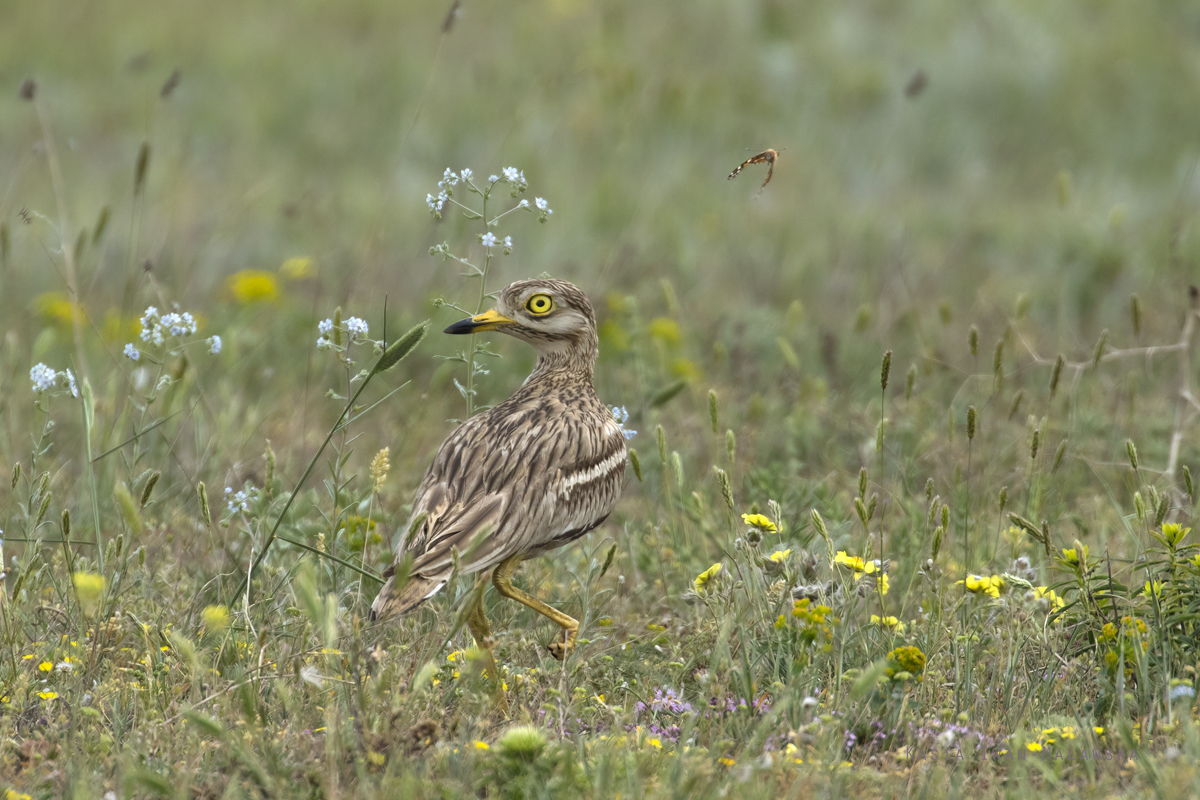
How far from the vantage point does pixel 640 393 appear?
5.61 m

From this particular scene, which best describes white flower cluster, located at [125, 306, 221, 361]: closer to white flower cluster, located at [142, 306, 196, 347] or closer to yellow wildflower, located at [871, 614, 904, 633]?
white flower cluster, located at [142, 306, 196, 347]

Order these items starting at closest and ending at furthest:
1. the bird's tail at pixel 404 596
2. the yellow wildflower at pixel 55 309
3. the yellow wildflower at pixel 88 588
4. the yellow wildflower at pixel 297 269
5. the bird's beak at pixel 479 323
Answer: the yellow wildflower at pixel 88 588
the bird's tail at pixel 404 596
the bird's beak at pixel 479 323
the yellow wildflower at pixel 55 309
the yellow wildflower at pixel 297 269

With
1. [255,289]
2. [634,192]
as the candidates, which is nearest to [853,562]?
[255,289]

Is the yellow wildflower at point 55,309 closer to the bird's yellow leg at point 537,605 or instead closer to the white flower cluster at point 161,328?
the white flower cluster at point 161,328

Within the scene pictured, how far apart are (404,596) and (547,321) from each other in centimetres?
129

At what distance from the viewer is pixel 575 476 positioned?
3.78 metres

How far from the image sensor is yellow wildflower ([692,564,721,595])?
352cm

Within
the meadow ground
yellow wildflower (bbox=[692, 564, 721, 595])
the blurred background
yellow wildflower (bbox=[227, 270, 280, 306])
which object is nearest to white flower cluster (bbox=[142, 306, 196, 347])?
the meadow ground

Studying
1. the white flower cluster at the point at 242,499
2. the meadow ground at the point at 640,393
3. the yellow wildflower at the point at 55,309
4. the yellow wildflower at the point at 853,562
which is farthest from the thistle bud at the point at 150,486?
the yellow wildflower at the point at 55,309

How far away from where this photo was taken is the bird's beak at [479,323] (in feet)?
13.0

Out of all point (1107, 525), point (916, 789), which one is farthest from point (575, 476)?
point (1107, 525)

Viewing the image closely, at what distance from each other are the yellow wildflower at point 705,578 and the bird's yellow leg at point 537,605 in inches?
14.4

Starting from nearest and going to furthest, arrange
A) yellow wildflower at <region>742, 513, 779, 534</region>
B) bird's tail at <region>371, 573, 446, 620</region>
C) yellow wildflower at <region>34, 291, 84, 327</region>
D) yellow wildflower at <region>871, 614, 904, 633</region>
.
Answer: bird's tail at <region>371, 573, 446, 620</region>
yellow wildflower at <region>871, 614, 904, 633</region>
yellow wildflower at <region>742, 513, 779, 534</region>
yellow wildflower at <region>34, 291, 84, 327</region>

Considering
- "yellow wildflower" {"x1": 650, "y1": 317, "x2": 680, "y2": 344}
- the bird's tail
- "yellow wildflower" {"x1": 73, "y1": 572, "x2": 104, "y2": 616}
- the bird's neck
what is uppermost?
the bird's neck
